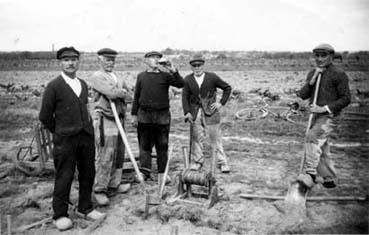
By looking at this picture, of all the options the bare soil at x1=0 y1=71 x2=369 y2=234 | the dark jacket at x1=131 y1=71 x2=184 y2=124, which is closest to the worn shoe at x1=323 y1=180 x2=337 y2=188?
the bare soil at x1=0 y1=71 x2=369 y2=234

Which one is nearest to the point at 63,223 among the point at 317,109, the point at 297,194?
the point at 297,194

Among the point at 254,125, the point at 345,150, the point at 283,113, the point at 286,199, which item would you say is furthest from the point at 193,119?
the point at 283,113

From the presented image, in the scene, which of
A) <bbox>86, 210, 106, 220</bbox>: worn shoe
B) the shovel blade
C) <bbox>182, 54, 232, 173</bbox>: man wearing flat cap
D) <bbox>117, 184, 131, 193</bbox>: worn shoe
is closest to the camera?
<bbox>86, 210, 106, 220</bbox>: worn shoe

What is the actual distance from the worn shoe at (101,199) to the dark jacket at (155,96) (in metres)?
1.55

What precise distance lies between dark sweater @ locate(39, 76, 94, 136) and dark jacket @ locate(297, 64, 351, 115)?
3.95 m

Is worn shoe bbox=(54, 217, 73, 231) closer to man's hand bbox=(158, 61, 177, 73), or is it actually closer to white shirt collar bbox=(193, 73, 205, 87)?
man's hand bbox=(158, 61, 177, 73)

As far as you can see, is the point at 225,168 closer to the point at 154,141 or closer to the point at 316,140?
the point at 154,141

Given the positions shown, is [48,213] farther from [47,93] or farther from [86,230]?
[47,93]

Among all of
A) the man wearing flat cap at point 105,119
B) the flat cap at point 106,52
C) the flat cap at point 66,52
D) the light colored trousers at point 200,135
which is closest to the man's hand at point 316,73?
the light colored trousers at point 200,135

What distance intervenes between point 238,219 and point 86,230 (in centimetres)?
221

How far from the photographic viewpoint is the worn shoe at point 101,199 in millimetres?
5458

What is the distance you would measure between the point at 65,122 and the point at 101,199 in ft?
5.15

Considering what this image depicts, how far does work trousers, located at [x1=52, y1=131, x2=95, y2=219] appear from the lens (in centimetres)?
468

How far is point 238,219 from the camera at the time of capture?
496 cm
